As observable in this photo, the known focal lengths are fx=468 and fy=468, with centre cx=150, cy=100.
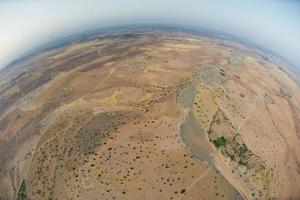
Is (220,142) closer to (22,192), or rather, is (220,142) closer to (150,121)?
(150,121)

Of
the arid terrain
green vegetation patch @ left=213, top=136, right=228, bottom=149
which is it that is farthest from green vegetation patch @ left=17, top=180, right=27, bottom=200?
green vegetation patch @ left=213, top=136, right=228, bottom=149

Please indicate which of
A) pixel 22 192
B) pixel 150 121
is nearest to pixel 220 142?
pixel 150 121

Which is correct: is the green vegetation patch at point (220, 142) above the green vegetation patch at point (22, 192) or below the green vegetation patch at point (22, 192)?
above

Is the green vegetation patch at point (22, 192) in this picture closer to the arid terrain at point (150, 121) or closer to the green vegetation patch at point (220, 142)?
the arid terrain at point (150, 121)

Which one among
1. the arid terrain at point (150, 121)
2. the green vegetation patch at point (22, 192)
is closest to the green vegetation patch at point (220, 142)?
the arid terrain at point (150, 121)

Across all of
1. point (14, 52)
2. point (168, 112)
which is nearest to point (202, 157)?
point (168, 112)

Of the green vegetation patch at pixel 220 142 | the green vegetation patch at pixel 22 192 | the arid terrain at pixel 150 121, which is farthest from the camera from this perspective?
the green vegetation patch at pixel 220 142

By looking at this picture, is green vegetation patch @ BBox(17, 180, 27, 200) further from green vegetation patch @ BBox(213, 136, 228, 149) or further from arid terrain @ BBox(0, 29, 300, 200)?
green vegetation patch @ BBox(213, 136, 228, 149)
